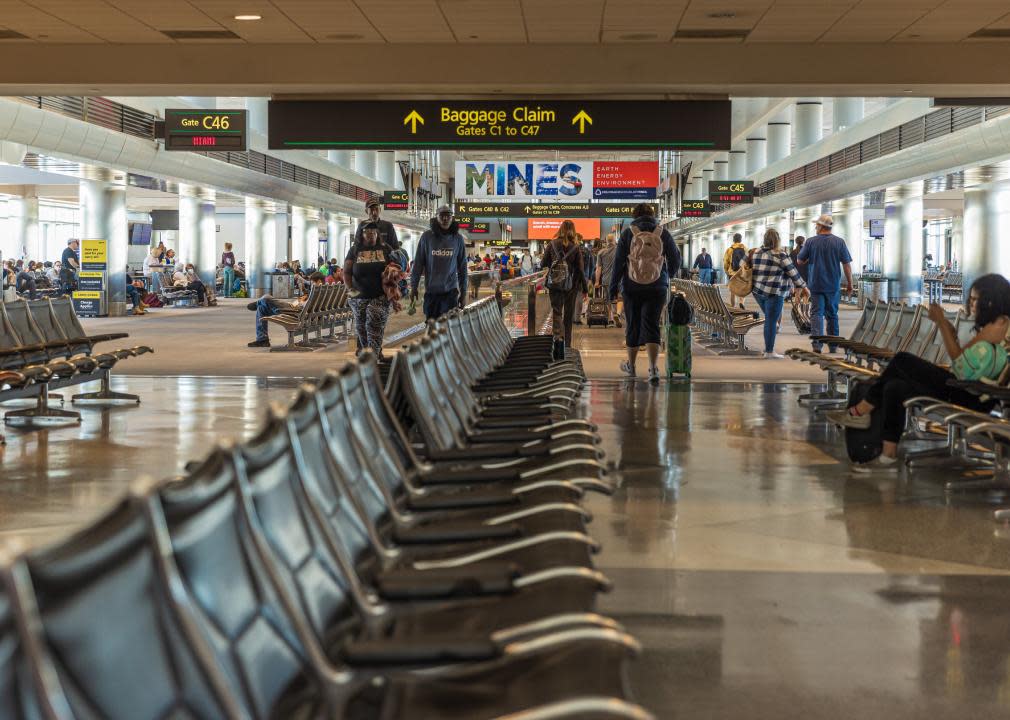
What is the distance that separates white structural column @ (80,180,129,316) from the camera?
27578 millimetres

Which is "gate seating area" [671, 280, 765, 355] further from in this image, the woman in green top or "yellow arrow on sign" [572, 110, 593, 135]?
the woman in green top

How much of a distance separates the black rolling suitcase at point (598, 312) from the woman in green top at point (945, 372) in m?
14.9

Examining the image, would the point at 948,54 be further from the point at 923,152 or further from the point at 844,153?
the point at 844,153

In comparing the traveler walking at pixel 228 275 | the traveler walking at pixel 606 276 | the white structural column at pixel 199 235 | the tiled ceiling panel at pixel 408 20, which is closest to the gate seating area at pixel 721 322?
the traveler walking at pixel 606 276

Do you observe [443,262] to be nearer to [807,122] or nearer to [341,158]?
[807,122]

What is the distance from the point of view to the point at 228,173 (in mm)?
29516

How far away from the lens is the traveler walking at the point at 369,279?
12.0 meters

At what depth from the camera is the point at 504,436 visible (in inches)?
216

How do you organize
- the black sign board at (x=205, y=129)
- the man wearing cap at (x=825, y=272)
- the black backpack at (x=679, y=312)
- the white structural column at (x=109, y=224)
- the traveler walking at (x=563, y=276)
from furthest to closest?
1. the white structural column at (x=109, y=224)
2. the black sign board at (x=205, y=129)
3. the traveler walking at (x=563, y=276)
4. the man wearing cap at (x=825, y=272)
5. the black backpack at (x=679, y=312)

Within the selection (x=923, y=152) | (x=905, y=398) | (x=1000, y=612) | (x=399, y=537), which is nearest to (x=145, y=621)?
(x=399, y=537)

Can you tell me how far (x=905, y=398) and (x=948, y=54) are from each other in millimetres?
4981

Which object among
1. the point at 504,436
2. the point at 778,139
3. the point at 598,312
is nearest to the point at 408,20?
the point at 504,436

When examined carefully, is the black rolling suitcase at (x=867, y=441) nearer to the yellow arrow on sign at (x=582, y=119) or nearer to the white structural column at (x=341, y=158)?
the yellow arrow on sign at (x=582, y=119)

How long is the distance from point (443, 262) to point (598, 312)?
38.3 feet
